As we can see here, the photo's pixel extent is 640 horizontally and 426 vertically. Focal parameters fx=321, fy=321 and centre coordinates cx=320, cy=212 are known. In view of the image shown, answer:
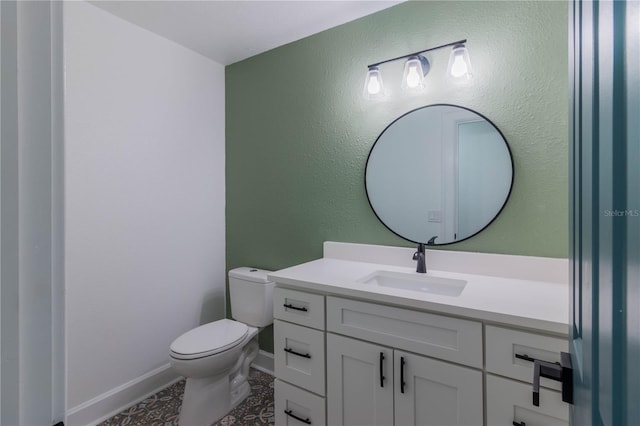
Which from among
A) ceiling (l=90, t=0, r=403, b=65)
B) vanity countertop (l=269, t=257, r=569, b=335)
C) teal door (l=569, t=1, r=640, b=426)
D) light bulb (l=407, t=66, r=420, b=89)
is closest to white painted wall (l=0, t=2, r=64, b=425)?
teal door (l=569, t=1, r=640, b=426)

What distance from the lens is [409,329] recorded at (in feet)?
4.11

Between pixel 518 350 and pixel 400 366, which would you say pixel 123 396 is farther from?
pixel 518 350

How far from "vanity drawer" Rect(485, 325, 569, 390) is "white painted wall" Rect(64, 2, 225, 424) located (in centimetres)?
202

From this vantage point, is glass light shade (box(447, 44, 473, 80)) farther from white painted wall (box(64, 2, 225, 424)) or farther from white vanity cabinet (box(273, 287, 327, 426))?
white painted wall (box(64, 2, 225, 424))

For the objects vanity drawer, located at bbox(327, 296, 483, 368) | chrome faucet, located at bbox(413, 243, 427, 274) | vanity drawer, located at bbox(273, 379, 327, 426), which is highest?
chrome faucet, located at bbox(413, 243, 427, 274)

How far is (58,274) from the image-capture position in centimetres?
39

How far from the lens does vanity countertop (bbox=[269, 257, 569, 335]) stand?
105cm

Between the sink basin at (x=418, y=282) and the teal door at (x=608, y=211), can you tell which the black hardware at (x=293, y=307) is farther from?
the teal door at (x=608, y=211)

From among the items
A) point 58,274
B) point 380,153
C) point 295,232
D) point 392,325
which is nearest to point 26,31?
point 58,274

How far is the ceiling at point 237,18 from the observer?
1.84 metres

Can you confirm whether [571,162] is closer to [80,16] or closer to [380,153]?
[380,153]

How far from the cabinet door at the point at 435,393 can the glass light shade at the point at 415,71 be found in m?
1.34

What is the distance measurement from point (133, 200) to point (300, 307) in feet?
4.41

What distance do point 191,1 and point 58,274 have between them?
77.0 inches
